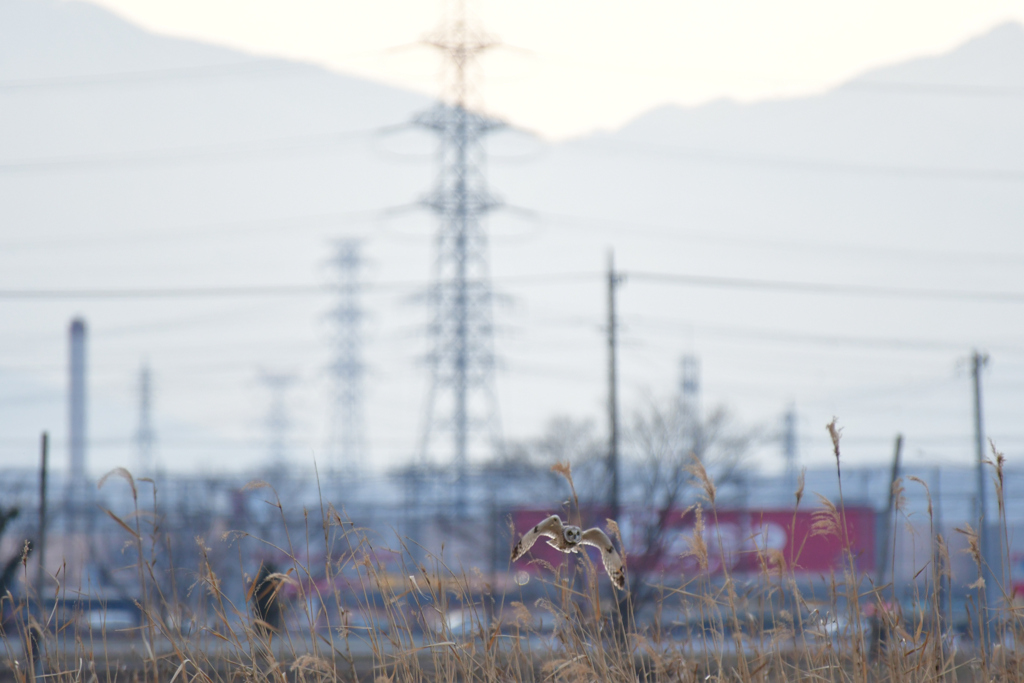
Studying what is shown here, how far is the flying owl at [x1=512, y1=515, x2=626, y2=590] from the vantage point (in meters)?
2.57

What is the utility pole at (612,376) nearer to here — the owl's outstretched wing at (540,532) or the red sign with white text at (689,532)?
the red sign with white text at (689,532)

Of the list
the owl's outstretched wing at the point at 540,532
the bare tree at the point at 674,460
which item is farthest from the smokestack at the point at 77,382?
the owl's outstretched wing at the point at 540,532

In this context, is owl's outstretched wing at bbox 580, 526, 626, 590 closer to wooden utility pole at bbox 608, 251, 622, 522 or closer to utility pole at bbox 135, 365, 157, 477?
wooden utility pole at bbox 608, 251, 622, 522

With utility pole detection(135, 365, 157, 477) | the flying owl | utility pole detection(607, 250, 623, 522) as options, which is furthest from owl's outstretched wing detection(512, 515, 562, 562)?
utility pole detection(135, 365, 157, 477)

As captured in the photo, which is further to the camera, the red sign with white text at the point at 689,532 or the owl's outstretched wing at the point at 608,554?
the red sign with white text at the point at 689,532

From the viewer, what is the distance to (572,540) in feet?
8.43

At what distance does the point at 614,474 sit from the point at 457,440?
9962 mm

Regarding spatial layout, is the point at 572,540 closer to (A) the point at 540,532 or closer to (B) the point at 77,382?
(A) the point at 540,532

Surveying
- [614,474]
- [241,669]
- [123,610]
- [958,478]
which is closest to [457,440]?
[614,474]

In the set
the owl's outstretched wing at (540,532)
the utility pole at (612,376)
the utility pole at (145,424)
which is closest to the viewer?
the owl's outstretched wing at (540,532)

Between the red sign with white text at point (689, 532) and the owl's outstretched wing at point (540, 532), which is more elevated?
the owl's outstretched wing at point (540, 532)

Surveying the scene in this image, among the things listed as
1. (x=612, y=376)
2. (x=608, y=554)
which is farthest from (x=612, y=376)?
(x=608, y=554)

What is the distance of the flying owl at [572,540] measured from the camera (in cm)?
257

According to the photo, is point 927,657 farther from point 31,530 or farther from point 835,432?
point 31,530
